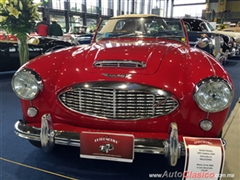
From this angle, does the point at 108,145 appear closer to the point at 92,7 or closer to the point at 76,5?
the point at 76,5

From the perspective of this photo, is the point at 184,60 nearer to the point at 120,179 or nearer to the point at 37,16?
the point at 120,179

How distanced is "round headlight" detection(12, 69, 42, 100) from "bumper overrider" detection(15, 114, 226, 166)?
23 centimetres

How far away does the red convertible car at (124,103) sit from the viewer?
146 centimetres

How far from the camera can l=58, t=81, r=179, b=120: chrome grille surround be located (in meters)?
1.51

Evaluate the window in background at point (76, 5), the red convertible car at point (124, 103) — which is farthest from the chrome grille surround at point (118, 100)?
the window in background at point (76, 5)

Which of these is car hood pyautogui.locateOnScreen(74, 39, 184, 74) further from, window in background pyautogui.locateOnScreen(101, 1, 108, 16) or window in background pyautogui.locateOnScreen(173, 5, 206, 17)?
window in background pyautogui.locateOnScreen(173, 5, 206, 17)

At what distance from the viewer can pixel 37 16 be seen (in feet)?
12.7

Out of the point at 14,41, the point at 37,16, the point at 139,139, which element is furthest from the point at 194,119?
the point at 14,41

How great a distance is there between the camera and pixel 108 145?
1.48 metres

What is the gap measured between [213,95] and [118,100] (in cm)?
62

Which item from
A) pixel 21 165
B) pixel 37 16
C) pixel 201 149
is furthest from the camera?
pixel 37 16

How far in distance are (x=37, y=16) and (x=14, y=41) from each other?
1.13 metres

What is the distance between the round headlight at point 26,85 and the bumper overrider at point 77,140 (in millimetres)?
233

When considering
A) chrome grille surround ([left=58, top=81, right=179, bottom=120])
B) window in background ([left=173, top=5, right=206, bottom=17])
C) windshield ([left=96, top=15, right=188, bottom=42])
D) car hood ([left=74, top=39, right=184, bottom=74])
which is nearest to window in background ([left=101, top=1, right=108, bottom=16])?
window in background ([left=173, top=5, right=206, bottom=17])
